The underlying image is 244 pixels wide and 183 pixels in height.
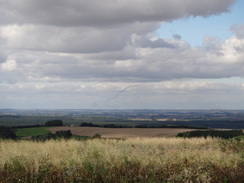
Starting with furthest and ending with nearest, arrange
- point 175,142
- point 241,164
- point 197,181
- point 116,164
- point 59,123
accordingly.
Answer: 1. point 59,123
2. point 175,142
3. point 241,164
4. point 116,164
5. point 197,181

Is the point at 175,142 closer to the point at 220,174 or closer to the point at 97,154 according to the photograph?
A: the point at 97,154

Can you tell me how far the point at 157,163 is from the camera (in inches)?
507

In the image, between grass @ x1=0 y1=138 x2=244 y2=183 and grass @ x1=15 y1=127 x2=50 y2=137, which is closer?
grass @ x1=0 y1=138 x2=244 y2=183

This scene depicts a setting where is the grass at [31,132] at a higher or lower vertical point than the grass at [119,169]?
lower

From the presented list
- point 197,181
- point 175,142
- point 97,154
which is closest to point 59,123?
point 175,142

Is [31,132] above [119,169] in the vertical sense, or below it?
below

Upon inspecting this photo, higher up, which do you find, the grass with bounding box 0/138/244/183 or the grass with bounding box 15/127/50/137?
the grass with bounding box 0/138/244/183

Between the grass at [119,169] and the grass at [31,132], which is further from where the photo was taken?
the grass at [31,132]

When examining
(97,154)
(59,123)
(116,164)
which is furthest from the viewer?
(59,123)

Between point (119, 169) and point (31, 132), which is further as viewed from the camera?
point (31, 132)

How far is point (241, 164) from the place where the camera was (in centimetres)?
1356

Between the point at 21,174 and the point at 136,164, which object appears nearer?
the point at 21,174

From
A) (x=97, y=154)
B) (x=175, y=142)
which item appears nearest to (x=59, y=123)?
(x=175, y=142)

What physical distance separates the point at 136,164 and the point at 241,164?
161 inches
